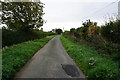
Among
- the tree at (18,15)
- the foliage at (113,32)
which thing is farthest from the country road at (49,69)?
the tree at (18,15)

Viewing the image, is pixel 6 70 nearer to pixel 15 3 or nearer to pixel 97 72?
pixel 97 72

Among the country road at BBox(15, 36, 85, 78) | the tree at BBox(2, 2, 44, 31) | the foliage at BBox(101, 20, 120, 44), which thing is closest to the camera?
the country road at BBox(15, 36, 85, 78)

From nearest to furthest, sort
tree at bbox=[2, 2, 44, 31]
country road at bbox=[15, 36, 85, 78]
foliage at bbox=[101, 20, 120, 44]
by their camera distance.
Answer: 1. country road at bbox=[15, 36, 85, 78]
2. foliage at bbox=[101, 20, 120, 44]
3. tree at bbox=[2, 2, 44, 31]

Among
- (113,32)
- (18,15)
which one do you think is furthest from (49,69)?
(18,15)

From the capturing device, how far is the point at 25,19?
570 inches

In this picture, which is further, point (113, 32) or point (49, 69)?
point (113, 32)

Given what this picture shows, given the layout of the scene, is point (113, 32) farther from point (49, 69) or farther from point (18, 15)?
point (18, 15)

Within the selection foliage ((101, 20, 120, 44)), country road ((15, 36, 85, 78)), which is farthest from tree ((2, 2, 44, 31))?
foliage ((101, 20, 120, 44))

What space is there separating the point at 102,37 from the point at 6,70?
717 cm

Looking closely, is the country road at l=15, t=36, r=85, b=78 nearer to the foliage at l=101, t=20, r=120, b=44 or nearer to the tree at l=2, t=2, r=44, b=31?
the foliage at l=101, t=20, r=120, b=44

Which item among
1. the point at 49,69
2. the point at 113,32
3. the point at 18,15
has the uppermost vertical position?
the point at 18,15

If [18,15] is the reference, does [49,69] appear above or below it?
below

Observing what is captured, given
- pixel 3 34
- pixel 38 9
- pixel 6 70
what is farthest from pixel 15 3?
pixel 6 70

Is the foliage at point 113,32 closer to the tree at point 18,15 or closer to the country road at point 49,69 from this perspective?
the country road at point 49,69
